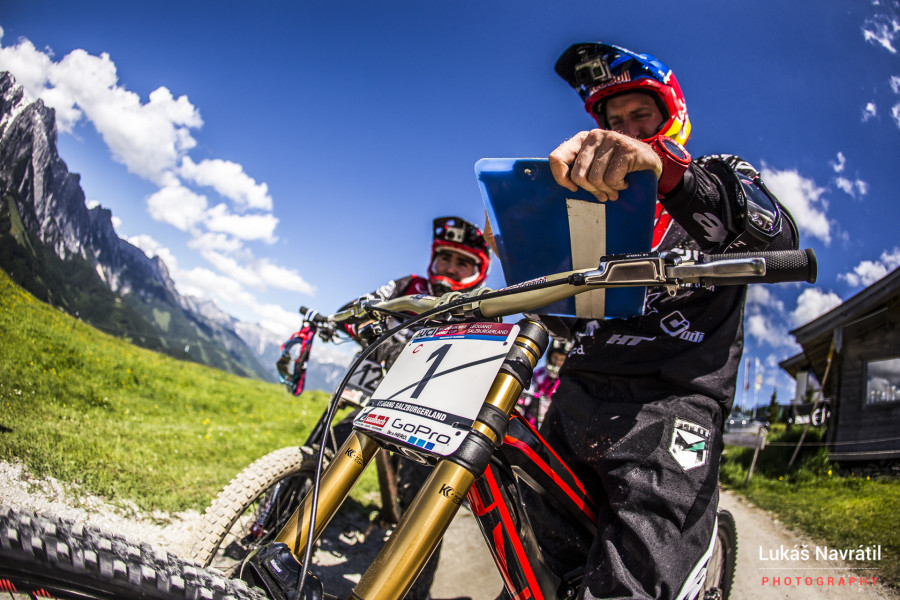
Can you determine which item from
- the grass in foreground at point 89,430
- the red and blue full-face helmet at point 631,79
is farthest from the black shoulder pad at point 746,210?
the grass in foreground at point 89,430

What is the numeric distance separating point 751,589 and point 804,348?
1130 cm

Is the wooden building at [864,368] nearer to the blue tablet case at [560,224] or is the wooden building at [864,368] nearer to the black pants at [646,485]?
the black pants at [646,485]

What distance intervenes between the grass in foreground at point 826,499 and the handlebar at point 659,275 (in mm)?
3565

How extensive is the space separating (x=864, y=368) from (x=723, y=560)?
10.4m

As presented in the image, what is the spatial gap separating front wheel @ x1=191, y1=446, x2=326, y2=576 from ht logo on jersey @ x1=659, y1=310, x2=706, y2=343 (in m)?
1.75

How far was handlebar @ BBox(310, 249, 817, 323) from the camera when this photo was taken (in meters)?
1.07

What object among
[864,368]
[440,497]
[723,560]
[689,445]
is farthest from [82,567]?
[864,368]

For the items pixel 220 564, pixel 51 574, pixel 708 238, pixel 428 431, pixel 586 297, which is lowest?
pixel 220 564

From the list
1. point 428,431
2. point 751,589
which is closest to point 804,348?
point 751,589

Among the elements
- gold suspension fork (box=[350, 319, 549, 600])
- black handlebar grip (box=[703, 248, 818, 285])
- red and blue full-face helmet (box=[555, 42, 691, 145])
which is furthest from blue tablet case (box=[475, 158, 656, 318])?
red and blue full-face helmet (box=[555, 42, 691, 145])

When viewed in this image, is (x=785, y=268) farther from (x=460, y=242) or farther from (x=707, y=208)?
(x=460, y=242)

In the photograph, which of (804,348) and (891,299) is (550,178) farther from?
(804,348)

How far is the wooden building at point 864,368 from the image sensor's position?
8195mm

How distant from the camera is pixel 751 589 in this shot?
3396mm
